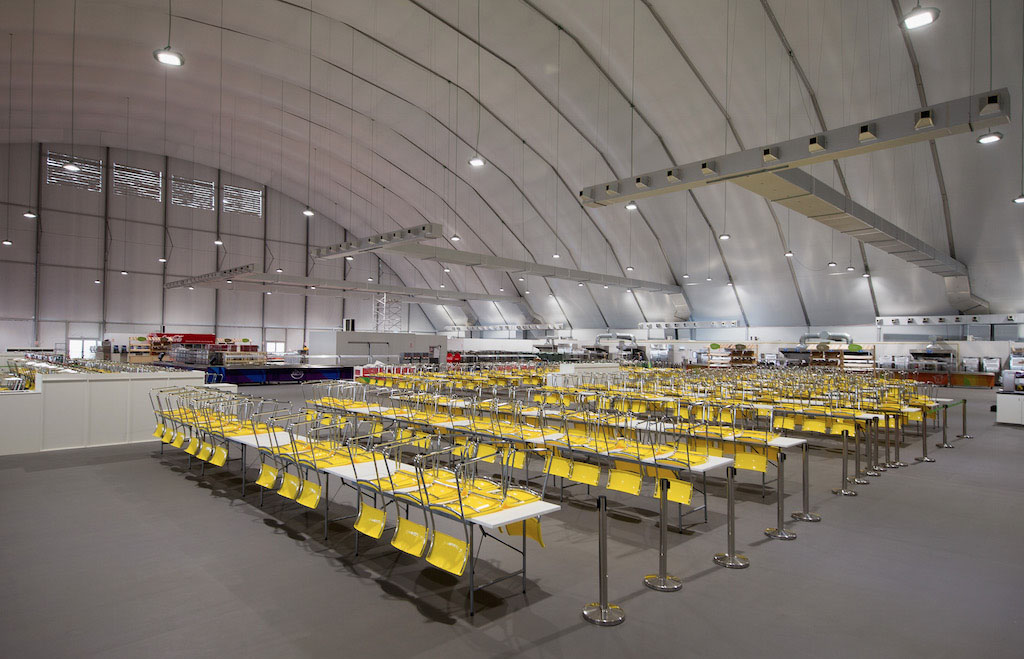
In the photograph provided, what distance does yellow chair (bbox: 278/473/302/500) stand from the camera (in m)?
5.12

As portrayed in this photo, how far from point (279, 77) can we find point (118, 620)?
20.5 meters

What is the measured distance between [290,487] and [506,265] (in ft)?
56.6

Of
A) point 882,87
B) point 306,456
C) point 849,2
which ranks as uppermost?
point 849,2

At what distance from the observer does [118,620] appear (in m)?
3.51

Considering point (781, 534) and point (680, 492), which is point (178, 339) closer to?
point (680, 492)

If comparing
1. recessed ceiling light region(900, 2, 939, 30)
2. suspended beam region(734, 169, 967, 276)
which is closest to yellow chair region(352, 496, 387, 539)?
suspended beam region(734, 169, 967, 276)

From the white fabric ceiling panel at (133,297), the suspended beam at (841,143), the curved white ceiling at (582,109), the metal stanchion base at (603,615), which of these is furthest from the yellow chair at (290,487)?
the white fabric ceiling panel at (133,297)

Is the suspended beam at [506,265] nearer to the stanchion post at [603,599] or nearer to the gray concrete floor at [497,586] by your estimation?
the gray concrete floor at [497,586]

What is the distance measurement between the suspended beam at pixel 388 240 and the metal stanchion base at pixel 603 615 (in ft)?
43.2

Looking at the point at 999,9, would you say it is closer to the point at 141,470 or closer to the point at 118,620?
the point at 118,620

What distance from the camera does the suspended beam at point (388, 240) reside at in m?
16.3

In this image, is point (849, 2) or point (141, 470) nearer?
point (141, 470)

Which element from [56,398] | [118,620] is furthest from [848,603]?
[56,398]

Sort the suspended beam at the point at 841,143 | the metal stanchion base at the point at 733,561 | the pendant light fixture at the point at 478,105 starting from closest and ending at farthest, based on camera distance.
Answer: the metal stanchion base at the point at 733,561 → the suspended beam at the point at 841,143 → the pendant light fixture at the point at 478,105
